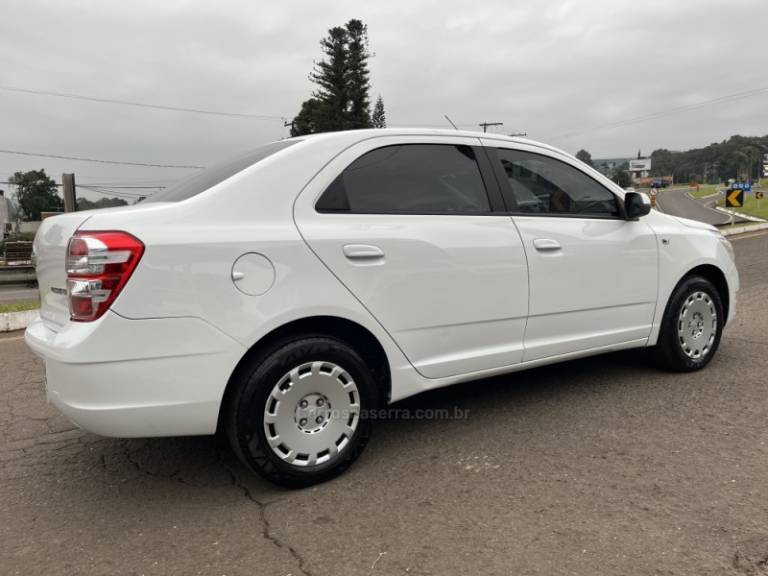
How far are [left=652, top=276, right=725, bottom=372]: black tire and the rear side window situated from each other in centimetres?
179

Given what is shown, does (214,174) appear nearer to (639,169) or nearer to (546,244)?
(546,244)

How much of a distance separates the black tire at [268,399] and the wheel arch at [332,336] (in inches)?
0.8

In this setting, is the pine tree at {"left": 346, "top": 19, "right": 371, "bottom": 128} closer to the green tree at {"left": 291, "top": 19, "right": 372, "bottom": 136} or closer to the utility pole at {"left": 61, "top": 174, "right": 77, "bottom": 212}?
the green tree at {"left": 291, "top": 19, "right": 372, "bottom": 136}

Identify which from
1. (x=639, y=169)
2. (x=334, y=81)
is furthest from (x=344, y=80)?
(x=639, y=169)

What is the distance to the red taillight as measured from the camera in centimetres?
234

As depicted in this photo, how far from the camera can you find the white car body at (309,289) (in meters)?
2.40

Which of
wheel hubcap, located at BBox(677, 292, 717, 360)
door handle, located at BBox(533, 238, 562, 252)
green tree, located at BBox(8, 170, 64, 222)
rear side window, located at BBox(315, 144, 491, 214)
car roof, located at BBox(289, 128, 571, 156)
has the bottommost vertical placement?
wheel hubcap, located at BBox(677, 292, 717, 360)

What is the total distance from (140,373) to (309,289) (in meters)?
0.78

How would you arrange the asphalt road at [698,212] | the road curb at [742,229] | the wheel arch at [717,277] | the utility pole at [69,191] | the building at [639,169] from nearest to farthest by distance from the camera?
1. the wheel arch at [717,277]
2. the utility pole at [69,191]
3. the road curb at [742,229]
4. the asphalt road at [698,212]
5. the building at [639,169]

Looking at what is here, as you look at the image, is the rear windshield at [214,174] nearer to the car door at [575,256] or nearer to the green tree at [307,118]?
the car door at [575,256]

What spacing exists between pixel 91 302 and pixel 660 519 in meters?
2.47

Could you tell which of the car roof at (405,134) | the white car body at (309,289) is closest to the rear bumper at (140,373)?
the white car body at (309,289)

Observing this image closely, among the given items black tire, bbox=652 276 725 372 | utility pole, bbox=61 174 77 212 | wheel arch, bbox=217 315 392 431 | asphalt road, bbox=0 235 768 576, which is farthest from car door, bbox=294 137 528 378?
utility pole, bbox=61 174 77 212

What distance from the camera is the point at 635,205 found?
3.86m
